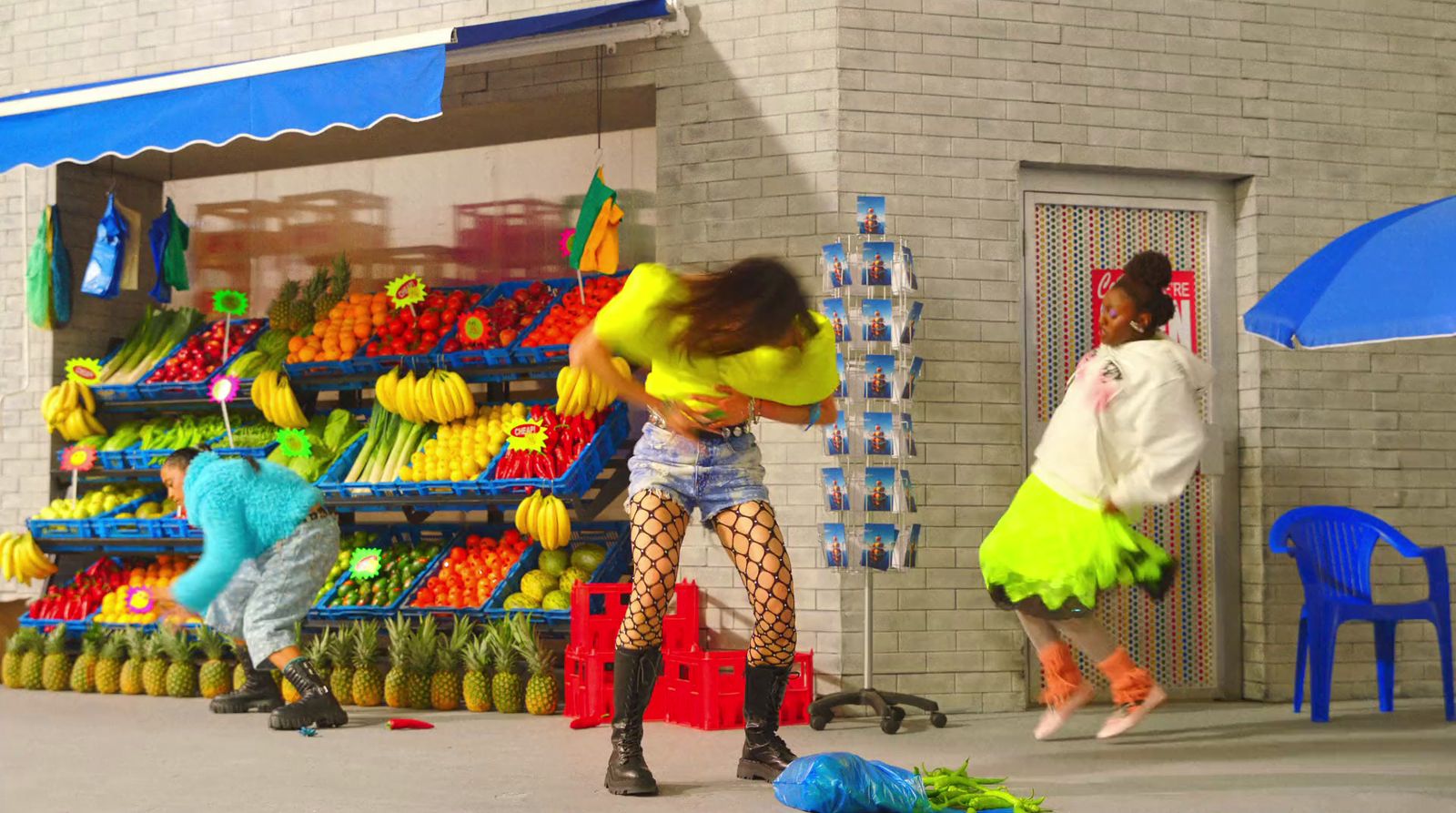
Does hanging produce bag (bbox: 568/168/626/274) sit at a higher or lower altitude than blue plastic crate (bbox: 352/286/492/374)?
higher

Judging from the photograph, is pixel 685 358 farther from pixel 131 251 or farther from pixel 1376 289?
pixel 131 251

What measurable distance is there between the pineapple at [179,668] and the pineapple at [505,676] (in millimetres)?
1823

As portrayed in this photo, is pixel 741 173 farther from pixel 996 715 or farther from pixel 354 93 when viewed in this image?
pixel 996 715

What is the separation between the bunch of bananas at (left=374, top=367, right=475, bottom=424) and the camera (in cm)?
750

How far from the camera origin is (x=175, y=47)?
845cm

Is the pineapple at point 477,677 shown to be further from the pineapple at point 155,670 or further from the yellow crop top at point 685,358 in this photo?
the yellow crop top at point 685,358

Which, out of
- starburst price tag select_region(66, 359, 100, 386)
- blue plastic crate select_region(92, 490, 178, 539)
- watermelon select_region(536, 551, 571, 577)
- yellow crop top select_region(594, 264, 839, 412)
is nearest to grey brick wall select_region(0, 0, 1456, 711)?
watermelon select_region(536, 551, 571, 577)

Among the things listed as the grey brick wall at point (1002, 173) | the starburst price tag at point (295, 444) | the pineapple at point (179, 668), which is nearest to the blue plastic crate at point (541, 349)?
the grey brick wall at point (1002, 173)

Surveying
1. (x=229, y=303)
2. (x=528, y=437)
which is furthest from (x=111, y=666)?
(x=528, y=437)

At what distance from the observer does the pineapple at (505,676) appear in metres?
6.80

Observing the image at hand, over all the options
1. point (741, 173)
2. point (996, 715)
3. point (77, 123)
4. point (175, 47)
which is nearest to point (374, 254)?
point (175, 47)

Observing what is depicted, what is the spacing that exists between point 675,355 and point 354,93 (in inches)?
103

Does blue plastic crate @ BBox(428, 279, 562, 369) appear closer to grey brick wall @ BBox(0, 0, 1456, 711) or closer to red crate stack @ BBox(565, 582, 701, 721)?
grey brick wall @ BBox(0, 0, 1456, 711)

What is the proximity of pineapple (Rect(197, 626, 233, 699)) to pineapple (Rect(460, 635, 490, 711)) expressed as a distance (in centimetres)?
139
